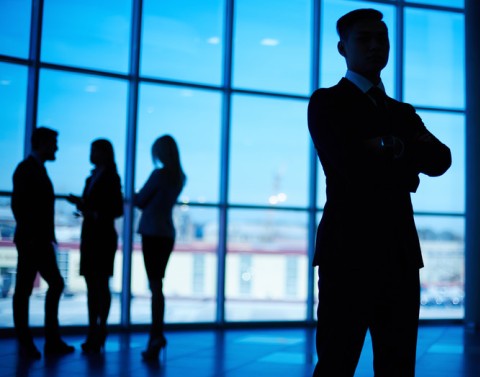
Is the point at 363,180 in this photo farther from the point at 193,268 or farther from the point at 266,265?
the point at 266,265

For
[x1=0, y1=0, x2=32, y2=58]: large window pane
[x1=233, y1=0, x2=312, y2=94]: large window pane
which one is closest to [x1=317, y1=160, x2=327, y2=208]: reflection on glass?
[x1=233, y1=0, x2=312, y2=94]: large window pane

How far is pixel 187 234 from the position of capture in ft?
23.8

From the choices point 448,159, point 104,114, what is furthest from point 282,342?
point 448,159

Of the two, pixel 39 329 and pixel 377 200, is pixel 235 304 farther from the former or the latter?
pixel 377 200

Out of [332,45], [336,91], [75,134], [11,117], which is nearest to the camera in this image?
[336,91]

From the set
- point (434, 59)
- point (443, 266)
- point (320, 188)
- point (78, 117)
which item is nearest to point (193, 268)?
point (320, 188)

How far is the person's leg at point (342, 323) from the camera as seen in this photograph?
179 cm

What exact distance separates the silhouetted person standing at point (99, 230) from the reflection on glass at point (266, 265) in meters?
2.30

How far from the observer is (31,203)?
4.77 metres

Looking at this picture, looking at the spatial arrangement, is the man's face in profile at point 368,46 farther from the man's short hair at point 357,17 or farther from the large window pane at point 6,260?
the large window pane at point 6,260

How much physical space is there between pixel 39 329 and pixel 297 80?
3.56m

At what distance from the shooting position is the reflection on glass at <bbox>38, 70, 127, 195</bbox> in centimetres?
661

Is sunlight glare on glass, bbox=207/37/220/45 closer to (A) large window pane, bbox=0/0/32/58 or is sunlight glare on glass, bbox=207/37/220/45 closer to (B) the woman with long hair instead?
(A) large window pane, bbox=0/0/32/58

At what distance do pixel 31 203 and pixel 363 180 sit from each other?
11.2 ft
